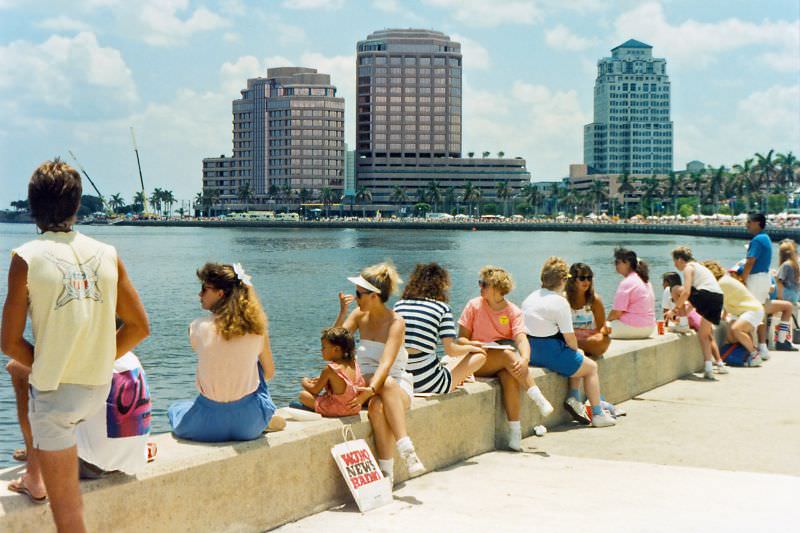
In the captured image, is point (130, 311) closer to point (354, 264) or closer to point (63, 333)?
point (63, 333)

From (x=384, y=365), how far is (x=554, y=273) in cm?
274

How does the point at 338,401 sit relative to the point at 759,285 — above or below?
below

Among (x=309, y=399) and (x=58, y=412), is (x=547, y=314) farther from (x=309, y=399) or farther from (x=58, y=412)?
(x=58, y=412)

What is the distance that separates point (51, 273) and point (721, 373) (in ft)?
33.0

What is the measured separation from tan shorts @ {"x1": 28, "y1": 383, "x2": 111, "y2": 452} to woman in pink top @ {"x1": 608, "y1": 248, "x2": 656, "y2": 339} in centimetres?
785

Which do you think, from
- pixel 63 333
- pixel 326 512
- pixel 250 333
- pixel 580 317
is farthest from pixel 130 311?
pixel 580 317

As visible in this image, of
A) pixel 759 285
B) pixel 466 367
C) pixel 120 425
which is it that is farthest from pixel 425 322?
pixel 759 285

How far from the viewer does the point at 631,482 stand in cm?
710

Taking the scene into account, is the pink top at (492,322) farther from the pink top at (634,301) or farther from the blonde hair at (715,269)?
the blonde hair at (715,269)

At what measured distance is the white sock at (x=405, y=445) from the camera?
21.8 feet

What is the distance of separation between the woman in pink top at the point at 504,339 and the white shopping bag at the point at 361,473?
1.90 meters

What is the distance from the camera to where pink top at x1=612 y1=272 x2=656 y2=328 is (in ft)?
36.9

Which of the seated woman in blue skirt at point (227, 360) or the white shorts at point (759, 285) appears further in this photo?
the white shorts at point (759, 285)

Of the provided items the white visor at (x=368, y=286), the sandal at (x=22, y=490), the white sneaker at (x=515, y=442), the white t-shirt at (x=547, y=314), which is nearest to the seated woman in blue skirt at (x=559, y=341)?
the white t-shirt at (x=547, y=314)
